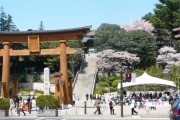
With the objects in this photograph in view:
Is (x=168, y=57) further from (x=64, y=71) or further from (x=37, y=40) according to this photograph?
(x=37, y=40)

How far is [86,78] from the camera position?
67.5 meters

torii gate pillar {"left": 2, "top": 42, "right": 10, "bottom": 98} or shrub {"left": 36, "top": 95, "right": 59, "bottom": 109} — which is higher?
torii gate pillar {"left": 2, "top": 42, "right": 10, "bottom": 98}

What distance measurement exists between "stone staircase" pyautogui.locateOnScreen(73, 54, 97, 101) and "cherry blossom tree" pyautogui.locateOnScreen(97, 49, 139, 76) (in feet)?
7.68

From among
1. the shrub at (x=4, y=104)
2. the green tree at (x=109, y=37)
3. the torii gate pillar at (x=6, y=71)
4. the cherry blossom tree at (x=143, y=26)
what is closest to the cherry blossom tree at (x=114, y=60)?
the green tree at (x=109, y=37)

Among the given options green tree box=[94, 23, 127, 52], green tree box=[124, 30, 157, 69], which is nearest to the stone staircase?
green tree box=[94, 23, 127, 52]

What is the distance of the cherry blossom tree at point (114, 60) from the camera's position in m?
67.9

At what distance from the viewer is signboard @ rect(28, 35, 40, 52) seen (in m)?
40.6

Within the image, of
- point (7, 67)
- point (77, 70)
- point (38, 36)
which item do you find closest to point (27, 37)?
point (38, 36)

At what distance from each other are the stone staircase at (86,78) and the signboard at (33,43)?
17.8 m

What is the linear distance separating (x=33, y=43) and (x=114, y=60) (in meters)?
31.2

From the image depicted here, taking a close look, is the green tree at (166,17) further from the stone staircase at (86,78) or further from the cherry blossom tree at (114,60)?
the stone staircase at (86,78)

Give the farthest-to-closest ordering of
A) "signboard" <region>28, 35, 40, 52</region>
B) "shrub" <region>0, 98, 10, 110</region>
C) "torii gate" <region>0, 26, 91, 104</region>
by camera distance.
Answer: "signboard" <region>28, 35, 40, 52</region> → "torii gate" <region>0, 26, 91, 104</region> → "shrub" <region>0, 98, 10, 110</region>

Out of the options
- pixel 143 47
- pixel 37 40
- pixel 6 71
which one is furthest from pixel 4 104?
pixel 143 47

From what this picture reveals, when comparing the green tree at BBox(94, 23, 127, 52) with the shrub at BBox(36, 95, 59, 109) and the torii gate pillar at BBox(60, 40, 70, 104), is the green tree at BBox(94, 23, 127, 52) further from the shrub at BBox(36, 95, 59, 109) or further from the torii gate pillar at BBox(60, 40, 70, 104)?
the shrub at BBox(36, 95, 59, 109)
